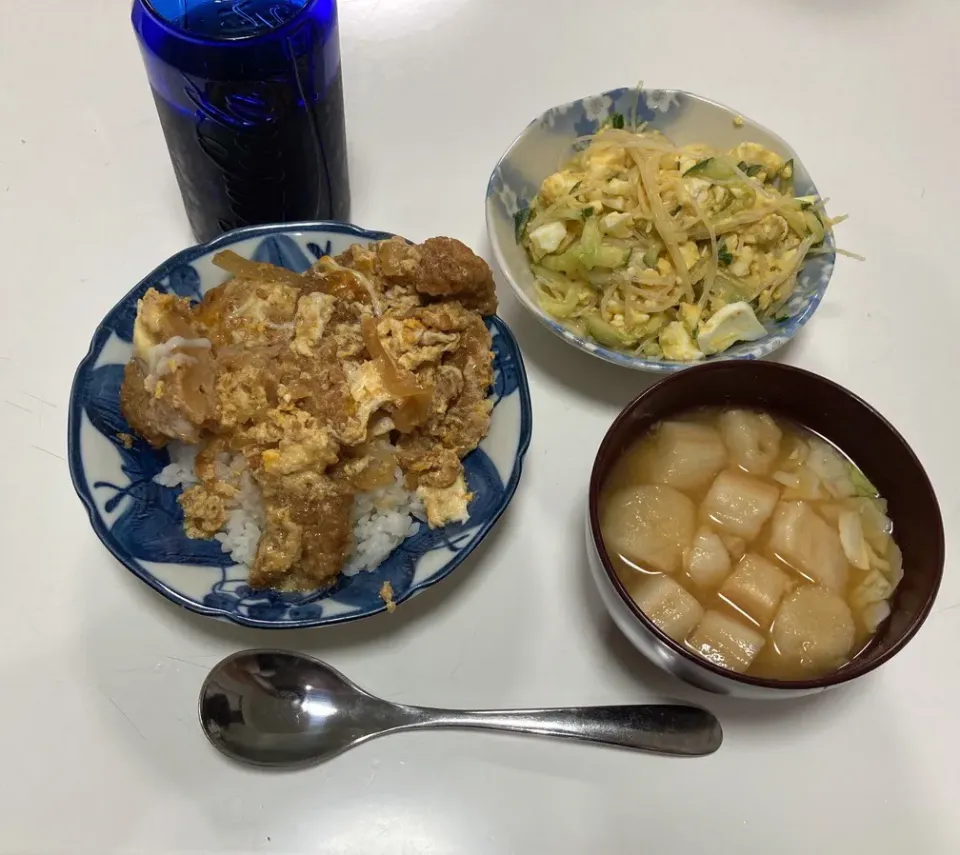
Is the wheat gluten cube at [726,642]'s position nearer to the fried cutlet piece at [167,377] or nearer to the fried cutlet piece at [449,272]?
the fried cutlet piece at [449,272]

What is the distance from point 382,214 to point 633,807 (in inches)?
58.7

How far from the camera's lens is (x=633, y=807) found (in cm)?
139

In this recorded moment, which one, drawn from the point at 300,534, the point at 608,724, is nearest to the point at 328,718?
the point at 300,534

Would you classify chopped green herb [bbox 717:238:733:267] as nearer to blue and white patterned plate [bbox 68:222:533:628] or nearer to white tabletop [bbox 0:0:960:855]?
white tabletop [bbox 0:0:960:855]

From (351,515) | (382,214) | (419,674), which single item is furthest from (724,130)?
(419,674)

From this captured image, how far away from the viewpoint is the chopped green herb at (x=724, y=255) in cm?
178

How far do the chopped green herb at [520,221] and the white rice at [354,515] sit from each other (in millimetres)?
675

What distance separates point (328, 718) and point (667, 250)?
1245 millimetres

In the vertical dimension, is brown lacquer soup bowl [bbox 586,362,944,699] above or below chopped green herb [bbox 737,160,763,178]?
below

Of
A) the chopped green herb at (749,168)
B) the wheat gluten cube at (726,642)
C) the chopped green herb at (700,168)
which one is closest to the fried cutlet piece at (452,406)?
the wheat gluten cube at (726,642)

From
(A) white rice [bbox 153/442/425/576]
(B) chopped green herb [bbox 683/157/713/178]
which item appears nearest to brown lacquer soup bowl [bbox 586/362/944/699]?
(A) white rice [bbox 153/442/425/576]

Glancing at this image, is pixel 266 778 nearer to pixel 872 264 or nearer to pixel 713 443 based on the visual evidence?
pixel 713 443

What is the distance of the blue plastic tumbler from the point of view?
137cm

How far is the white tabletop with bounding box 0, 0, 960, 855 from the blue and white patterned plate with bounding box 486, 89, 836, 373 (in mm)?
164
